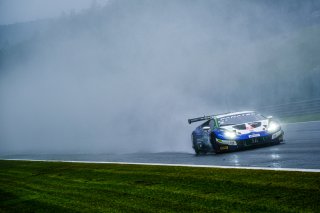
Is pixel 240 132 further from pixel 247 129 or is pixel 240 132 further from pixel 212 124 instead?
pixel 212 124

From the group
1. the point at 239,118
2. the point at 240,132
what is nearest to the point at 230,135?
the point at 240,132

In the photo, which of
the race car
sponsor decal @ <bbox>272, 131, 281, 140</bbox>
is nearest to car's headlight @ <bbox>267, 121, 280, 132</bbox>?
the race car

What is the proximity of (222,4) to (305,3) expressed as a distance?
47.3 feet

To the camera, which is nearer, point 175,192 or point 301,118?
point 175,192

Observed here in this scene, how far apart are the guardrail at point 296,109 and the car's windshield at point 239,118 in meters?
13.1

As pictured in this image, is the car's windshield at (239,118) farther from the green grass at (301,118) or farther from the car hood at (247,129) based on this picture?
the green grass at (301,118)

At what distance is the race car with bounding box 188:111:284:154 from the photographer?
13.4 m

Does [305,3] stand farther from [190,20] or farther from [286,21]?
[190,20]

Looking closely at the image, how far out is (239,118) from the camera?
14227mm

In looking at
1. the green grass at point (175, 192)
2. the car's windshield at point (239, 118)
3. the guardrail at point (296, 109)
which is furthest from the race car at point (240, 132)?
the guardrail at point (296, 109)

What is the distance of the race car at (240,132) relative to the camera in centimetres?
1342

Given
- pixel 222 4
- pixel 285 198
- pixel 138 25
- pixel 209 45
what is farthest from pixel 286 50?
pixel 285 198

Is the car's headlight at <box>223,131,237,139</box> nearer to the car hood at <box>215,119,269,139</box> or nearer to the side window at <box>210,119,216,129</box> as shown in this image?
the car hood at <box>215,119,269,139</box>

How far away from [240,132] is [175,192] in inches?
257
